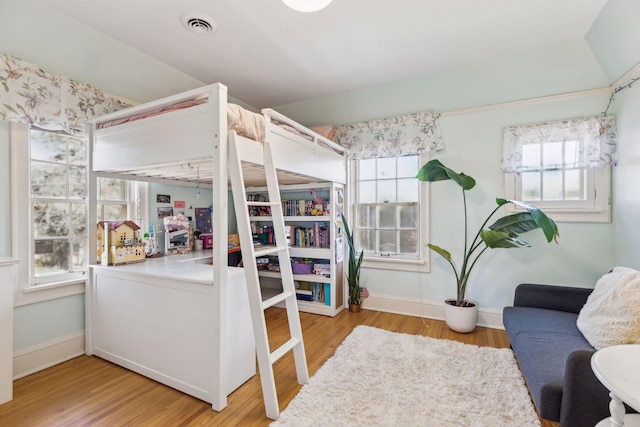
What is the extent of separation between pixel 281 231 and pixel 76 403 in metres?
1.61

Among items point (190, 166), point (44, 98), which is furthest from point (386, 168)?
point (44, 98)

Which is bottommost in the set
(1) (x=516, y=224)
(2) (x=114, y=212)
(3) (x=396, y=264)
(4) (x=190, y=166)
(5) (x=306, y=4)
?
(3) (x=396, y=264)

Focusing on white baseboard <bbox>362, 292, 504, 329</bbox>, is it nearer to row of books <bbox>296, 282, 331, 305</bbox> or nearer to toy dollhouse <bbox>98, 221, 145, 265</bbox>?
row of books <bbox>296, 282, 331, 305</bbox>

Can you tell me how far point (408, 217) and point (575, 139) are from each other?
1637 millimetres

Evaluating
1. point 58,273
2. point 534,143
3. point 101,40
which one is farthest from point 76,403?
point 534,143

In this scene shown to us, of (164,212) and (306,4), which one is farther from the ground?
(306,4)

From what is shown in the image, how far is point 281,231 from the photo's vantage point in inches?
79.1

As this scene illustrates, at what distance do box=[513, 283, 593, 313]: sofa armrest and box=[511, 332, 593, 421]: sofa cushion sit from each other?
465 millimetres

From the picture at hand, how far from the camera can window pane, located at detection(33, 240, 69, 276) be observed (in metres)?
2.17

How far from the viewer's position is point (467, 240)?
3.04m

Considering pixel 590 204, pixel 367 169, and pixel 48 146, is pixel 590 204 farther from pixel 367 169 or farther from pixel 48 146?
pixel 48 146

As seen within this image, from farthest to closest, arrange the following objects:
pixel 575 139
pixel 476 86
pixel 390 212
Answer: pixel 390 212 → pixel 476 86 → pixel 575 139

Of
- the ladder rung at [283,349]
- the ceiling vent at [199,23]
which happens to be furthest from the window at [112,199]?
the ladder rung at [283,349]

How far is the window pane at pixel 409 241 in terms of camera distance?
3.32 meters
